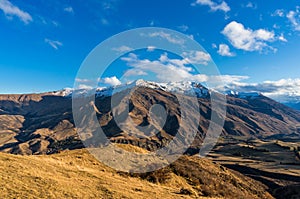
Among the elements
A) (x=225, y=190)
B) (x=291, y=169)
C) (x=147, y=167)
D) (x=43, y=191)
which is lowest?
(x=291, y=169)

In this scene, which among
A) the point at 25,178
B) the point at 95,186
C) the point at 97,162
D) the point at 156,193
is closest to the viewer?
the point at 25,178

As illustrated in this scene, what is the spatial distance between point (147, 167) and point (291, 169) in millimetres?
110414

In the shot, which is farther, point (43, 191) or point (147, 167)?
point (147, 167)

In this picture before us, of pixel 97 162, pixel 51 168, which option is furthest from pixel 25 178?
pixel 97 162

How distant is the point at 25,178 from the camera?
32250 millimetres

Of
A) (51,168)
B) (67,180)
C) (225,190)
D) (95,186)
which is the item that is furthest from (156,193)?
(225,190)

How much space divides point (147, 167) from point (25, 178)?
31190 mm

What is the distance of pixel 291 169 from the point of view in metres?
141

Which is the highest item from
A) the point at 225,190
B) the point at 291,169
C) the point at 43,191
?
the point at 43,191

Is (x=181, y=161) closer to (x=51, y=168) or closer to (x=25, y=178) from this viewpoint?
(x=51, y=168)

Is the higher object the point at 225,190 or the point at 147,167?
the point at 147,167

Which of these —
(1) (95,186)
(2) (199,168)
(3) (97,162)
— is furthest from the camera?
(2) (199,168)

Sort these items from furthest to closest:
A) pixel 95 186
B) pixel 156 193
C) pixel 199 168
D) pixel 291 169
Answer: pixel 291 169 < pixel 199 168 < pixel 156 193 < pixel 95 186

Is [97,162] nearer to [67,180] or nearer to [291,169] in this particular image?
[67,180]
